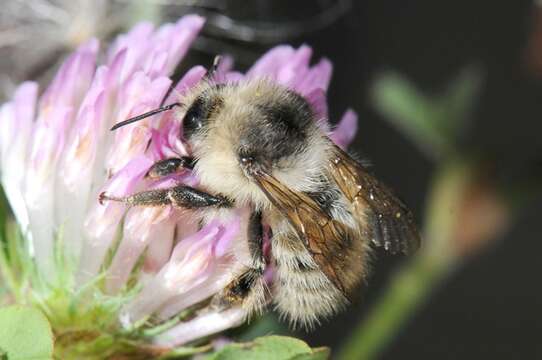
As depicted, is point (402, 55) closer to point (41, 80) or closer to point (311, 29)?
point (311, 29)

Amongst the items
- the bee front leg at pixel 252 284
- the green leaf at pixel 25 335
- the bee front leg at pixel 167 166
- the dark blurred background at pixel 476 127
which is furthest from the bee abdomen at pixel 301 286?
the dark blurred background at pixel 476 127

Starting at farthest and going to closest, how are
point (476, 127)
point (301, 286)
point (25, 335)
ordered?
point (476, 127)
point (301, 286)
point (25, 335)

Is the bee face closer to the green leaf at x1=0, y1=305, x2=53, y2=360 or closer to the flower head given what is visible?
the flower head

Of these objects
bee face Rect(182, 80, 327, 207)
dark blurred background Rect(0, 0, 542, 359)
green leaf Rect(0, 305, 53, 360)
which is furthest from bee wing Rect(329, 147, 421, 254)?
dark blurred background Rect(0, 0, 542, 359)

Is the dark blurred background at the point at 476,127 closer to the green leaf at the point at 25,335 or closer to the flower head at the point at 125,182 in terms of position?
the flower head at the point at 125,182

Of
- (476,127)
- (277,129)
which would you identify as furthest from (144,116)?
(476,127)

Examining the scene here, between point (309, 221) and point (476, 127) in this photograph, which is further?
point (476, 127)

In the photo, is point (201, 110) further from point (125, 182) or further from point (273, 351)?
point (273, 351)
